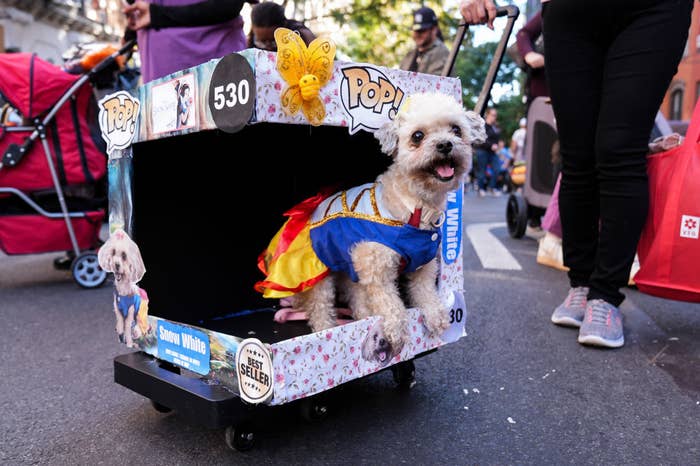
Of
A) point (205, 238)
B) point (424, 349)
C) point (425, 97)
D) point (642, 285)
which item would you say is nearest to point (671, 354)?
point (642, 285)

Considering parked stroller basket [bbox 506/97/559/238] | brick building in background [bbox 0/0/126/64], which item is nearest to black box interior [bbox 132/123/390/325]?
parked stroller basket [bbox 506/97/559/238]

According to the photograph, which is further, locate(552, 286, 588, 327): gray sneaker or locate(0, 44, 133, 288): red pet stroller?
locate(0, 44, 133, 288): red pet stroller

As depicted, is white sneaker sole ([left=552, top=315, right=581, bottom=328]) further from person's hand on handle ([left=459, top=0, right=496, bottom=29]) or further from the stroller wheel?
the stroller wheel

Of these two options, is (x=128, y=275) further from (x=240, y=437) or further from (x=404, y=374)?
(x=404, y=374)

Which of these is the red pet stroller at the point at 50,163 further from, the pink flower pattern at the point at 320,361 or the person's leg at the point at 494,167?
the person's leg at the point at 494,167

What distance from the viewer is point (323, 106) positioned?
172cm

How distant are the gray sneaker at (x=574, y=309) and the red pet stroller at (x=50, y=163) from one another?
331cm

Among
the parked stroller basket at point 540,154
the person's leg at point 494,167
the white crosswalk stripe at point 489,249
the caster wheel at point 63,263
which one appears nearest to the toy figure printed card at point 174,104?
the white crosswalk stripe at point 489,249

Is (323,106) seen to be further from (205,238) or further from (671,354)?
(671,354)

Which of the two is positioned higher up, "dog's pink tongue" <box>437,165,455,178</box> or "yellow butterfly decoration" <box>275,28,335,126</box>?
"yellow butterfly decoration" <box>275,28,335,126</box>

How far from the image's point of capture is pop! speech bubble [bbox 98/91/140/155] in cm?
204

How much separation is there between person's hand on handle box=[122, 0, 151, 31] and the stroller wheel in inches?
82.0

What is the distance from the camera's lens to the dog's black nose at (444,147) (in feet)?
6.28

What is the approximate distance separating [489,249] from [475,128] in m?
3.89
